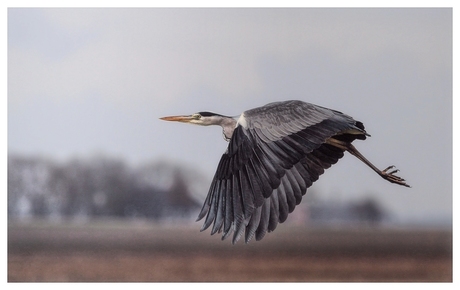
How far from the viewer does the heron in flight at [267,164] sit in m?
3.87

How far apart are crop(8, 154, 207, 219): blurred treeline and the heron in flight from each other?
3.16 feet

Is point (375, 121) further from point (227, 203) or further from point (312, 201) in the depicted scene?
point (227, 203)

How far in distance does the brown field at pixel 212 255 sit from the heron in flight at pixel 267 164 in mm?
1045

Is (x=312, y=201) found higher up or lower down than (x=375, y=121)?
lower down

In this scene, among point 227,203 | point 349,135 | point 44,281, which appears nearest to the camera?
point 227,203

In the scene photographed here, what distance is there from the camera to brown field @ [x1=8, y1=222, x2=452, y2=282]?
5285mm

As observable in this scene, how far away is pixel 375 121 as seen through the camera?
536cm

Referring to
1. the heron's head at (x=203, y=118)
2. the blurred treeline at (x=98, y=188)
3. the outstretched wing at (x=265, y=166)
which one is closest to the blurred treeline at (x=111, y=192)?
the blurred treeline at (x=98, y=188)

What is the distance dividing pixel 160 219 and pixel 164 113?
729 millimetres

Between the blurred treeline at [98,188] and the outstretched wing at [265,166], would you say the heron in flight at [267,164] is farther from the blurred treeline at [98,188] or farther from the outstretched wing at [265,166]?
the blurred treeline at [98,188]

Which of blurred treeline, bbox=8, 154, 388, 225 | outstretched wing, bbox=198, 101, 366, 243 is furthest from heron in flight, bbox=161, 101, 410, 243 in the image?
blurred treeline, bbox=8, 154, 388, 225

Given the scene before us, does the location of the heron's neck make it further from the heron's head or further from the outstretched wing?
the outstretched wing
